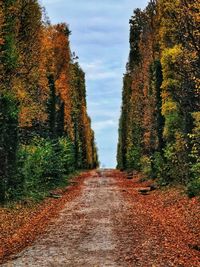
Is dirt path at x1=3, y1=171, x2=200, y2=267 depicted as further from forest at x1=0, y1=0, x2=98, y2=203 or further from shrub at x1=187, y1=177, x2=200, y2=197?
forest at x1=0, y1=0, x2=98, y2=203

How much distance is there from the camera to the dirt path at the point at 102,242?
12266mm

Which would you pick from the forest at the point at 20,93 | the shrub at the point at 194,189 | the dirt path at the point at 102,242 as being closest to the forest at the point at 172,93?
the shrub at the point at 194,189

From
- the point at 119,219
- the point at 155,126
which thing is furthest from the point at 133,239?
the point at 155,126

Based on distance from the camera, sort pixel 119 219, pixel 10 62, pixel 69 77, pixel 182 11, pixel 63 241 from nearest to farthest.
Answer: pixel 63 241 → pixel 182 11 → pixel 119 219 → pixel 10 62 → pixel 69 77

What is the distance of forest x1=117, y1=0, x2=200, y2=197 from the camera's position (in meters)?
18.2

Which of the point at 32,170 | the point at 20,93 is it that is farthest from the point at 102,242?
the point at 32,170

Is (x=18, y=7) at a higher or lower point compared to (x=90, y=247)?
higher

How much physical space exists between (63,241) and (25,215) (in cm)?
597

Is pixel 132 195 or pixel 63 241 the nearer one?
pixel 63 241

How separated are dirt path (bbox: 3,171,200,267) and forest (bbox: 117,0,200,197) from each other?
3804 mm

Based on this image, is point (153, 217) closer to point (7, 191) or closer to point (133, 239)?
point (133, 239)

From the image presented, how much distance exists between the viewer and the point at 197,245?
14516 mm

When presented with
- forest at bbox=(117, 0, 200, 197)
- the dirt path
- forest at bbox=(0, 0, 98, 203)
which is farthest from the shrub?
forest at bbox=(0, 0, 98, 203)

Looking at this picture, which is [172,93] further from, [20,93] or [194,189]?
[20,93]
